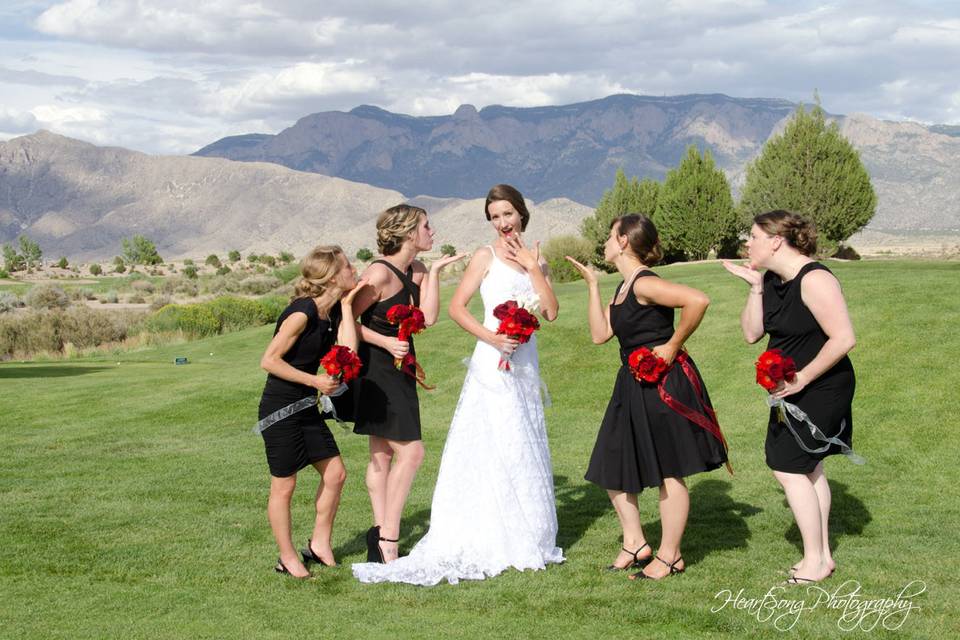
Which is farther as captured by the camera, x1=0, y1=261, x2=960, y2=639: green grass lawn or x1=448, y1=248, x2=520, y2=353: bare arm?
x1=448, y1=248, x2=520, y2=353: bare arm

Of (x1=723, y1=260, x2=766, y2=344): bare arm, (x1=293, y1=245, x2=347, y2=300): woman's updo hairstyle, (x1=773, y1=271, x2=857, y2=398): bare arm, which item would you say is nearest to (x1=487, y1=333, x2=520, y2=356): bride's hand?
(x1=293, y1=245, x2=347, y2=300): woman's updo hairstyle

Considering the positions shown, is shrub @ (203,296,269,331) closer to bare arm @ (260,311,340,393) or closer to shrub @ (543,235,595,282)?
shrub @ (543,235,595,282)

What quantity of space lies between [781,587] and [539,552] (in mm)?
1631

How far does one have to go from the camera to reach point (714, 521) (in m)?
8.48

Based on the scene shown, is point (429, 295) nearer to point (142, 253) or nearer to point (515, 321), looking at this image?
point (515, 321)

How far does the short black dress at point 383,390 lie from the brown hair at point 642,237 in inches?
64.4

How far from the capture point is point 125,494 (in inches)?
393

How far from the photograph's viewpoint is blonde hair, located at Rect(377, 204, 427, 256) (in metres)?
6.95

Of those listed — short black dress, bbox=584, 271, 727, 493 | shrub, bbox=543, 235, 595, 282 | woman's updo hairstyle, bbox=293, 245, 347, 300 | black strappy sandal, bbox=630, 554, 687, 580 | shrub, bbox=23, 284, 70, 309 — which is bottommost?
shrub, bbox=23, 284, 70, 309

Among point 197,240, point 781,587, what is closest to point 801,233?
point 781,587

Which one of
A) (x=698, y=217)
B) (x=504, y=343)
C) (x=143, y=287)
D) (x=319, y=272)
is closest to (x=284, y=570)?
(x=319, y=272)

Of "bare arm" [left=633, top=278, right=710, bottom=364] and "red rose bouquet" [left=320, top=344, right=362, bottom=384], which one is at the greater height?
"bare arm" [left=633, top=278, right=710, bottom=364]

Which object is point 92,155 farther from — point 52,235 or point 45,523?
point 45,523

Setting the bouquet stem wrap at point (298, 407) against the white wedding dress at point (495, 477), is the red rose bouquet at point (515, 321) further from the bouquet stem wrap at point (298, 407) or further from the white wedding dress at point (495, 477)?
the bouquet stem wrap at point (298, 407)
